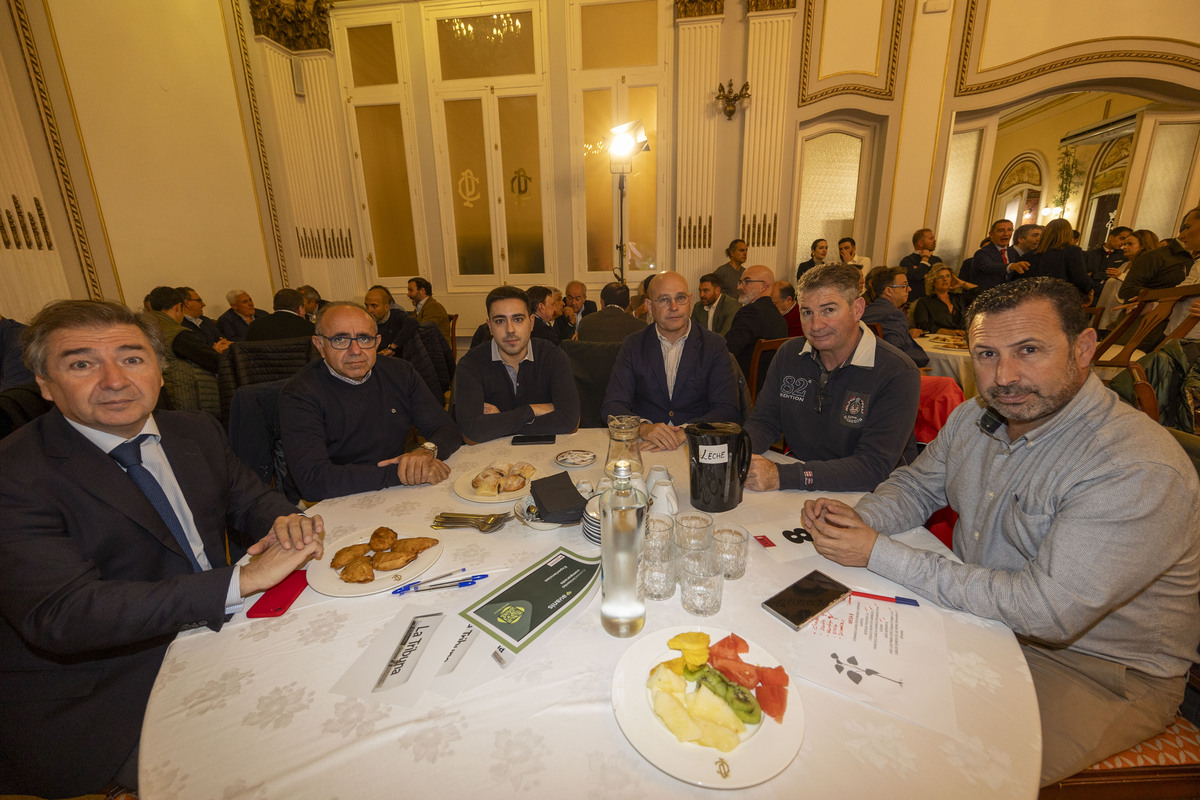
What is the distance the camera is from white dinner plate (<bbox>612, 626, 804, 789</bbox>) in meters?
0.69

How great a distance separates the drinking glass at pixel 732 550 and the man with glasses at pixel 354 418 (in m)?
1.03

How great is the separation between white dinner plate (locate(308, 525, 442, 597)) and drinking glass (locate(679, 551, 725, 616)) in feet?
2.07

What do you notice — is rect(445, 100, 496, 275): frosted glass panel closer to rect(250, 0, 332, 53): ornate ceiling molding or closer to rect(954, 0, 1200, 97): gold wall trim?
rect(250, 0, 332, 53): ornate ceiling molding

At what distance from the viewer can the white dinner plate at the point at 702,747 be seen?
688 millimetres

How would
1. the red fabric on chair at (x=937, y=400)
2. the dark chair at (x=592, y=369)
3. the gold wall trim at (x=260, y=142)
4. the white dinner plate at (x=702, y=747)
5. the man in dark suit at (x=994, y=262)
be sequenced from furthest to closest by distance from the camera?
the gold wall trim at (x=260, y=142)
the man in dark suit at (x=994, y=262)
the dark chair at (x=592, y=369)
the red fabric on chair at (x=937, y=400)
the white dinner plate at (x=702, y=747)

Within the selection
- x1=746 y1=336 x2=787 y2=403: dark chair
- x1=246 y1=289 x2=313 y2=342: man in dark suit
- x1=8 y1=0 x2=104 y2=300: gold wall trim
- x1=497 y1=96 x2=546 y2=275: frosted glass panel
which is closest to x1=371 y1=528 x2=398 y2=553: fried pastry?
x1=746 y1=336 x2=787 y2=403: dark chair

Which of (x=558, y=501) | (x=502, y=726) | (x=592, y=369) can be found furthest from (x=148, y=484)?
(x=592, y=369)

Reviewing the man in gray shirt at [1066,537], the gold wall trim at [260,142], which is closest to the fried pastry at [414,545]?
the man in gray shirt at [1066,537]

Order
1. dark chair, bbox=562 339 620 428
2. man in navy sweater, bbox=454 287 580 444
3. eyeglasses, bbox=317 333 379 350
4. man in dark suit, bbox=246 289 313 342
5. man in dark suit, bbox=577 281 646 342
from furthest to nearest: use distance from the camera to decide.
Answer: man in dark suit, bbox=246 289 313 342, man in dark suit, bbox=577 281 646 342, dark chair, bbox=562 339 620 428, man in navy sweater, bbox=454 287 580 444, eyeglasses, bbox=317 333 379 350

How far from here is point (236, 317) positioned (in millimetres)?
5582

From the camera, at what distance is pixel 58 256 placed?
14.2ft

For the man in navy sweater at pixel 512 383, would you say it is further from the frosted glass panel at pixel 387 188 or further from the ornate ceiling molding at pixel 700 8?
the frosted glass panel at pixel 387 188

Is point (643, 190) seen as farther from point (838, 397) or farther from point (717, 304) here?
point (838, 397)

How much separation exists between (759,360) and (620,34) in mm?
5623
